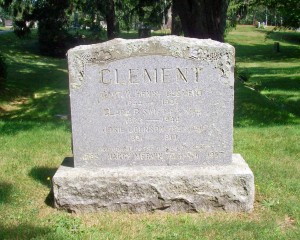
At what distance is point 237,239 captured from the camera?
15.2ft

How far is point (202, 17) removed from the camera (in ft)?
41.8

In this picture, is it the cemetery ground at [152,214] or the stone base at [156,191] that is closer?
the cemetery ground at [152,214]

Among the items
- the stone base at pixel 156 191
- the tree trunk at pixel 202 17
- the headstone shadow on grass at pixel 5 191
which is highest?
the tree trunk at pixel 202 17

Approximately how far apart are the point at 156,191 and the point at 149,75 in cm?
129

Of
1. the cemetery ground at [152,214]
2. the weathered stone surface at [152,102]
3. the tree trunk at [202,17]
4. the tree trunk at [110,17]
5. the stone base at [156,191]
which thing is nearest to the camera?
the cemetery ground at [152,214]

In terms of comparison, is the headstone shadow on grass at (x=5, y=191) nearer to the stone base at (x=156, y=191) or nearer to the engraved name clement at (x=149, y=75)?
the stone base at (x=156, y=191)

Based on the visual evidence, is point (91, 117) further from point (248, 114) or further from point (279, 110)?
point (279, 110)

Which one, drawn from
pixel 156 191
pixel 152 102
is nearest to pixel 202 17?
pixel 152 102

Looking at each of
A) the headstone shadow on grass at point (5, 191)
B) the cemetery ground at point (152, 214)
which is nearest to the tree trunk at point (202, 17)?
the cemetery ground at point (152, 214)

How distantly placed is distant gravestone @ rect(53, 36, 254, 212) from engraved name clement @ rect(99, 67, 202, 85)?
0.01 meters

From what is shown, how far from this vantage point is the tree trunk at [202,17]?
41.4 ft

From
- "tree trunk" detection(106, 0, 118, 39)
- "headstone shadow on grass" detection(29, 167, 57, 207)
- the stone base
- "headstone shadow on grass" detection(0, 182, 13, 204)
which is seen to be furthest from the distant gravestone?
"tree trunk" detection(106, 0, 118, 39)

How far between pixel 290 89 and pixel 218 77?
47.8 feet

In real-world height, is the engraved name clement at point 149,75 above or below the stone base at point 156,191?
above
